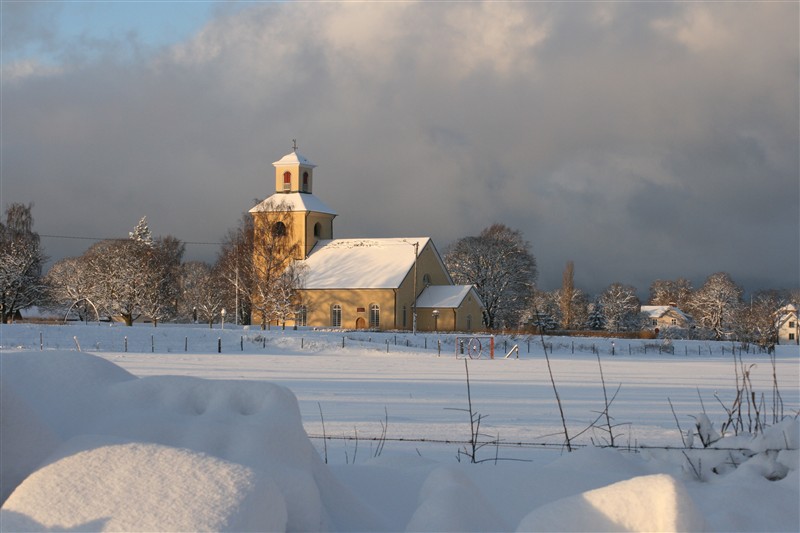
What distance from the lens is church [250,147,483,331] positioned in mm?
62938

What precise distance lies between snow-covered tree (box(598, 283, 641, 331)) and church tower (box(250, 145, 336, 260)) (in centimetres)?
4956

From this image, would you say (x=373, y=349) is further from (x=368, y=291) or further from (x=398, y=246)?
(x=398, y=246)

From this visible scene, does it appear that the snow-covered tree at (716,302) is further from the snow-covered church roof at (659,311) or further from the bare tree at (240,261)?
the bare tree at (240,261)

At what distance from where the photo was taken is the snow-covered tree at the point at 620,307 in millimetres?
110000

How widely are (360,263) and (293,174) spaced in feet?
35.9

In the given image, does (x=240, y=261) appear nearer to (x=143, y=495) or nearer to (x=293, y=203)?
(x=293, y=203)

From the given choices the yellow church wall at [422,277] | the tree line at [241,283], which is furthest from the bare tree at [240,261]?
the yellow church wall at [422,277]

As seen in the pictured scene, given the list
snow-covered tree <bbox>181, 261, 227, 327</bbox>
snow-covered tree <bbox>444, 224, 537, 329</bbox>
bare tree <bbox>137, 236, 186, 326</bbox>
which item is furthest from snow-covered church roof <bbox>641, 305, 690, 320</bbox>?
bare tree <bbox>137, 236, 186, 326</bbox>

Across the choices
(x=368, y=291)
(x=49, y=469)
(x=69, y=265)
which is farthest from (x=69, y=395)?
(x=69, y=265)

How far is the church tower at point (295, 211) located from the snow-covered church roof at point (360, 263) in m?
1.41

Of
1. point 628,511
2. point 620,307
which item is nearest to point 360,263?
point 620,307

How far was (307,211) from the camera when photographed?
6925cm

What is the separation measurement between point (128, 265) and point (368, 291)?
18.7 metres

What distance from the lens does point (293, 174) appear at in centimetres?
7175
